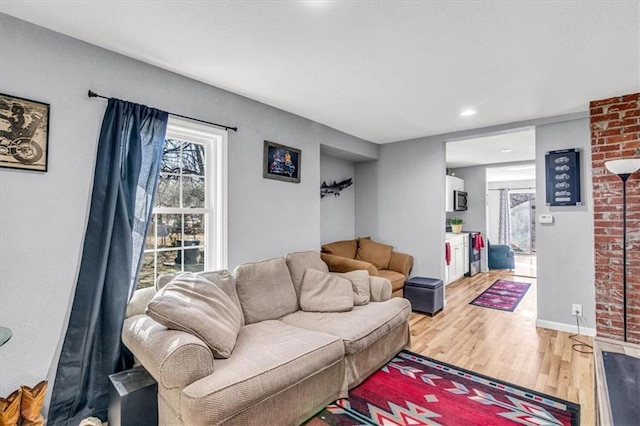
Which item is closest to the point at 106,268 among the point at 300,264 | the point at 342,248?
the point at 300,264

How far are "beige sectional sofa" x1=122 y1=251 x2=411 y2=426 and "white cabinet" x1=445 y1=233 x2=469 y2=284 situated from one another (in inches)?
120

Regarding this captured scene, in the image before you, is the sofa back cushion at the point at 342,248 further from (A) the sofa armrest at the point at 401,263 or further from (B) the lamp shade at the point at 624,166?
(B) the lamp shade at the point at 624,166

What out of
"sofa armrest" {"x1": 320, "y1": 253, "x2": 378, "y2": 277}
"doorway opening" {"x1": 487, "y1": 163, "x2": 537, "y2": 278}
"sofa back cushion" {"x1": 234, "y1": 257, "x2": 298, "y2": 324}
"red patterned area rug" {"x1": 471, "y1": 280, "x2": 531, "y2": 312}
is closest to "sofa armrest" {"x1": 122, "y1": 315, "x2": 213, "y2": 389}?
"sofa back cushion" {"x1": 234, "y1": 257, "x2": 298, "y2": 324}

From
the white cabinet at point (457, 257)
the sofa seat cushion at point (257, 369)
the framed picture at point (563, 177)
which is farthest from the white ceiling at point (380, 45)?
the white cabinet at point (457, 257)

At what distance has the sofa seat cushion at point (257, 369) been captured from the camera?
4.98ft

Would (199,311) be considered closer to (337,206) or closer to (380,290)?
(380,290)

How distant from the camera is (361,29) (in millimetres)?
1910

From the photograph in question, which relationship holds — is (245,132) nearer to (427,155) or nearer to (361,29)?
(361,29)

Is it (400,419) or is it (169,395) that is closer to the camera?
(169,395)

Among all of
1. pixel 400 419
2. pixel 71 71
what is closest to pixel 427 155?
pixel 400 419

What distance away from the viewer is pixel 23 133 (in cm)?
183

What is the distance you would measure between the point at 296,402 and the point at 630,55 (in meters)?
3.28

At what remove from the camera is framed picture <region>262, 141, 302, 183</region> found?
10.5 feet

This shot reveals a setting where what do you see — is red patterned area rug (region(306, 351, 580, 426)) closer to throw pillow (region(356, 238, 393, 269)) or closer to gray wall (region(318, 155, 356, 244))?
throw pillow (region(356, 238, 393, 269))
